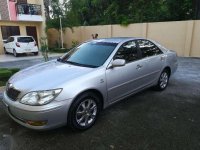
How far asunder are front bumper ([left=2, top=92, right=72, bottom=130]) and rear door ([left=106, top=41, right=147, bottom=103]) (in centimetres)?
99

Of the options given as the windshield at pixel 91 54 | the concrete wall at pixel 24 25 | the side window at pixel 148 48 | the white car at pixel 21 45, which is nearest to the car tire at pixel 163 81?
the side window at pixel 148 48

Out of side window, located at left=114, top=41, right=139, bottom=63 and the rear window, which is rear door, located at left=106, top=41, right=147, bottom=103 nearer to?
side window, located at left=114, top=41, right=139, bottom=63

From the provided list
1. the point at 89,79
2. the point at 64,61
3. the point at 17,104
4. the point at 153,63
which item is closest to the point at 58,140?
the point at 17,104

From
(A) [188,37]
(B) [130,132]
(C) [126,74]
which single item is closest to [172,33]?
(A) [188,37]

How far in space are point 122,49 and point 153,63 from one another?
1042 millimetres

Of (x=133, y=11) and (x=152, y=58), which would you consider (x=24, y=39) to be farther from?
(x=152, y=58)

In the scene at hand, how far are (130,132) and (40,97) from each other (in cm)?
156

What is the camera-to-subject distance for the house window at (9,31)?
15361 mm

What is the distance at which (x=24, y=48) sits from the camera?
13.3 metres

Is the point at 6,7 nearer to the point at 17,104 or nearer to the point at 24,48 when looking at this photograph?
the point at 24,48

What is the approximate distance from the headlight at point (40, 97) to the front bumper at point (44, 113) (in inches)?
2.3

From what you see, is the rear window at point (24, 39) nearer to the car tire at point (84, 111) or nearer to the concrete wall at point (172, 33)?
the concrete wall at point (172, 33)

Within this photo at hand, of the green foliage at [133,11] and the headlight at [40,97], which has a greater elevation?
the green foliage at [133,11]

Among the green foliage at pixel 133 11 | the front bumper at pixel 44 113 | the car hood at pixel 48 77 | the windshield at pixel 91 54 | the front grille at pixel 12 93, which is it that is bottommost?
the front bumper at pixel 44 113
